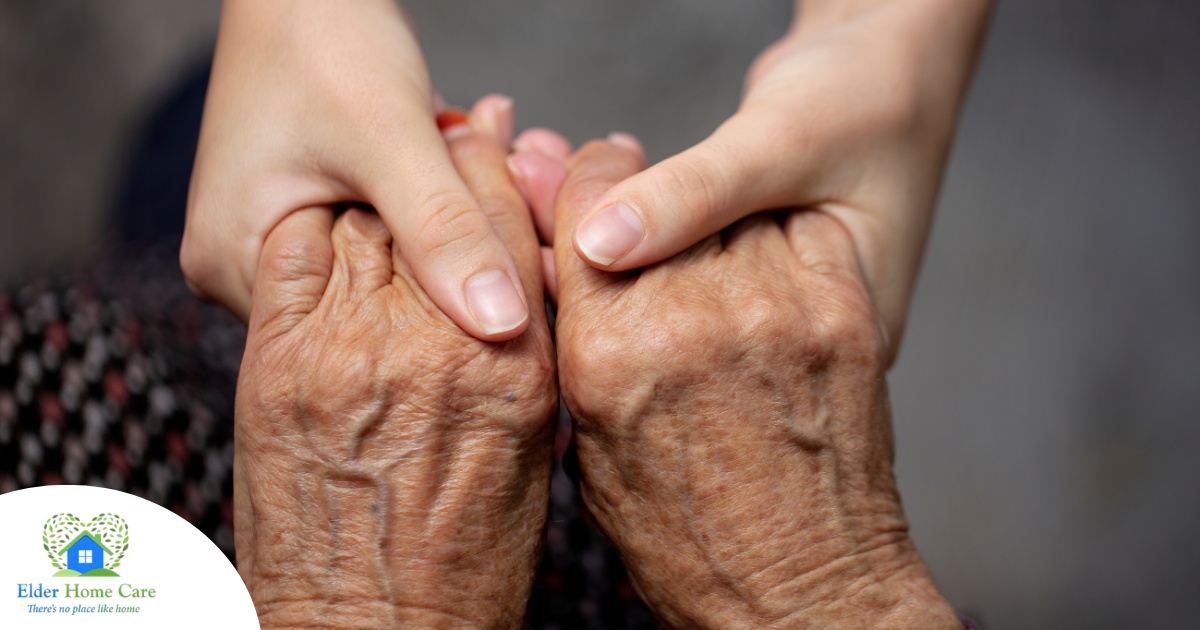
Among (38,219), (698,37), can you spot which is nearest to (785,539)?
(698,37)

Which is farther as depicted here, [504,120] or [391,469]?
[504,120]

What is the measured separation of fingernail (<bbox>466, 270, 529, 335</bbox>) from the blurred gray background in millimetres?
1187

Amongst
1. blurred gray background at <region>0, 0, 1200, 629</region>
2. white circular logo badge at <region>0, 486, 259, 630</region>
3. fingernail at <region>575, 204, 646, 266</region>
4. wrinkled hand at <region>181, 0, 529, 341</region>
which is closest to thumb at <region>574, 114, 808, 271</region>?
fingernail at <region>575, 204, 646, 266</region>

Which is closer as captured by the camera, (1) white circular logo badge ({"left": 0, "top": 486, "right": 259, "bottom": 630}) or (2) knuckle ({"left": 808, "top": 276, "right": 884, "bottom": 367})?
(1) white circular logo badge ({"left": 0, "top": 486, "right": 259, "bottom": 630})

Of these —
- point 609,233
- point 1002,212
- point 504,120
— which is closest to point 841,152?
point 609,233

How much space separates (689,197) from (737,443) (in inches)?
9.6

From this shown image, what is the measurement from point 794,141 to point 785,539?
16.4 inches

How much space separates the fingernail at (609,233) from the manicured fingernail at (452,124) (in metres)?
0.33

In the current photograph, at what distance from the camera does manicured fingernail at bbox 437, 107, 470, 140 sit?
3.49ft

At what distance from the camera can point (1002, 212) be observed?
202 centimetres

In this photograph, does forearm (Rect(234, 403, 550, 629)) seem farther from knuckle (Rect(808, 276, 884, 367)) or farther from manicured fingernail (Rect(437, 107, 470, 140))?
manicured fingernail (Rect(437, 107, 470, 140))

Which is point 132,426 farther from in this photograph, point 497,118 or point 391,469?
point 497,118

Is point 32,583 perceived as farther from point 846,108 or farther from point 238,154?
point 846,108

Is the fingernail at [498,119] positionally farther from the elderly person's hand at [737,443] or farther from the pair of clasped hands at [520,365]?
the elderly person's hand at [737,443]
